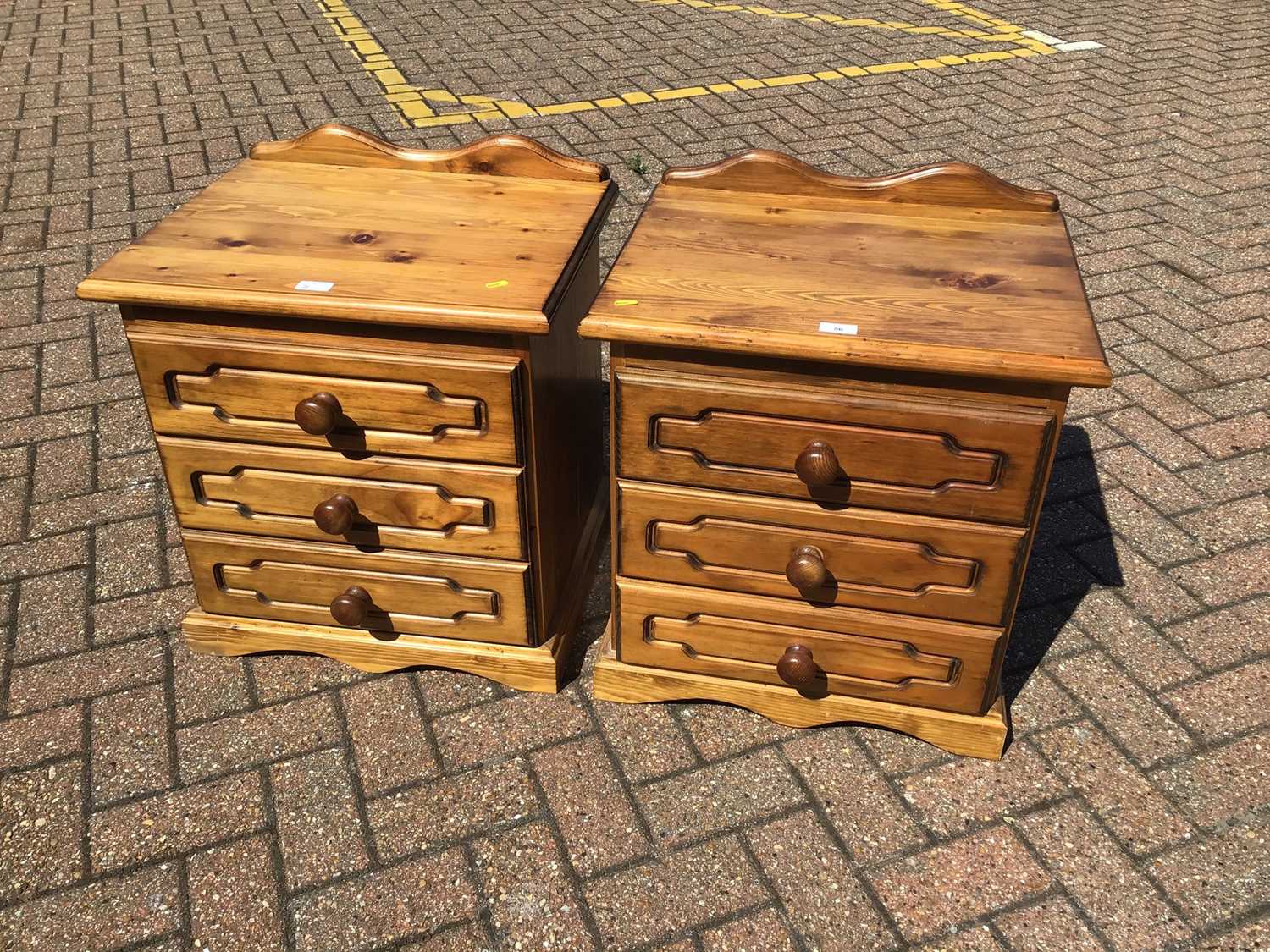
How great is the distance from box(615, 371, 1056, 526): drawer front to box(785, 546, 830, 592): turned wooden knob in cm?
15

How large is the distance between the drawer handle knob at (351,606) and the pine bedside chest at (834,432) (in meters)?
0.66

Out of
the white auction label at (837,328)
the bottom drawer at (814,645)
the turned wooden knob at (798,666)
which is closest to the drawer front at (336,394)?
Result: the bottom drawer at (814,645)

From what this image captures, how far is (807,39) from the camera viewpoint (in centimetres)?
789

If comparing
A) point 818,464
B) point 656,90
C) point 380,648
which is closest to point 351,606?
point 380,648

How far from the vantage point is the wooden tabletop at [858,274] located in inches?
79.7

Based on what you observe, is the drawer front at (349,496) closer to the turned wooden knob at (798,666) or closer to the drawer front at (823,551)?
the drawer front at (823,551)

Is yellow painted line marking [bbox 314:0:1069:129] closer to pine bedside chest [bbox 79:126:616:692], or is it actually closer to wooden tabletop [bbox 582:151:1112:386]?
pine bedside chest [bbox 79:126:616:692]

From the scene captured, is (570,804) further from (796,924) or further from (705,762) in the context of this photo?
(796,924)

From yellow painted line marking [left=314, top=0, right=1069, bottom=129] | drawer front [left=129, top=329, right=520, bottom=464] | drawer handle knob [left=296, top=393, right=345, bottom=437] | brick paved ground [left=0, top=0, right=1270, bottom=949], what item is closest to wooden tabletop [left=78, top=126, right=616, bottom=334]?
drawer front [left=129, top=329, right=520, bottom=464]

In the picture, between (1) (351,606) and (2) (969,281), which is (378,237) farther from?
(2) (969,281)

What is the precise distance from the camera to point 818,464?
2.12 metres

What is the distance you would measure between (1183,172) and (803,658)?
4806 millimetres

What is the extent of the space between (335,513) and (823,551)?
118 centimetres

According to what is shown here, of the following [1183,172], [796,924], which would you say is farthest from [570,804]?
[1183,172]
